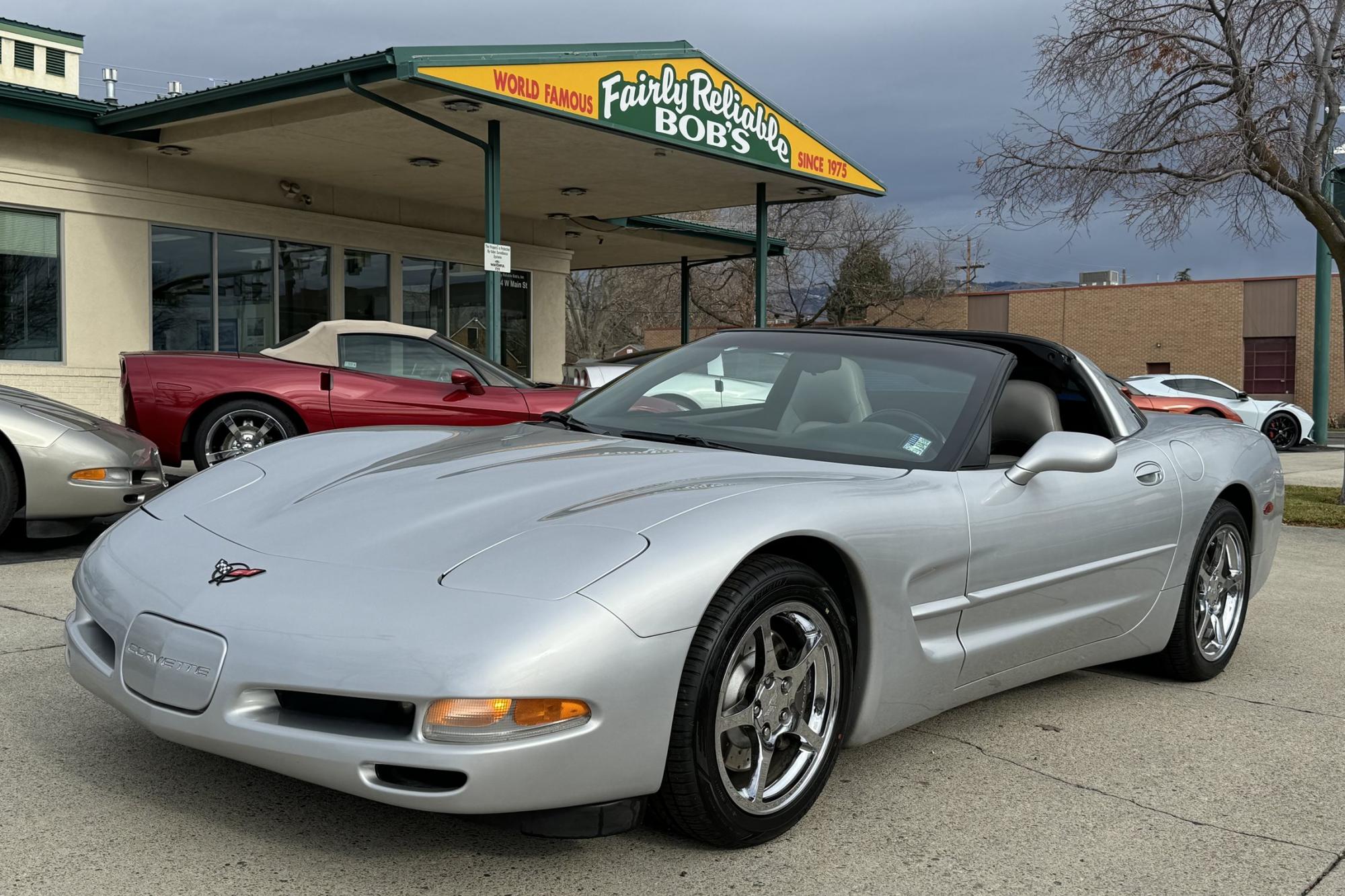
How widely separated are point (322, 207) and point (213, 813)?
15.2 m

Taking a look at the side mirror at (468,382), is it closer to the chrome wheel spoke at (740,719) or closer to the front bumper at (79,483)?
the front bumper at (79,483)

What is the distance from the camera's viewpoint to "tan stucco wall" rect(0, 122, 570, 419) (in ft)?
44.9

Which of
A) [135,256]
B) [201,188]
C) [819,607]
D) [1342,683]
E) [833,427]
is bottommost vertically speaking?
[1342,683]

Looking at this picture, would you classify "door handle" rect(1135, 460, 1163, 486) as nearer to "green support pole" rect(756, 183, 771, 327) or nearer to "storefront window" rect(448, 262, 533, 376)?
"green support pole" rect(756, 183, 771, 327)

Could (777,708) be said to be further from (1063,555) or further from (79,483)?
(79,483)

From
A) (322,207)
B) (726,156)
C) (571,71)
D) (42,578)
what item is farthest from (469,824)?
(322,207)

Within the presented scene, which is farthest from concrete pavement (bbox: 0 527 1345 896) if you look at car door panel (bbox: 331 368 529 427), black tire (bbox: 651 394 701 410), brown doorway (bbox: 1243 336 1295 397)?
brown doorway (bbox: 1243 336 1295 397)

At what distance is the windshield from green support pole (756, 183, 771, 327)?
1233cm

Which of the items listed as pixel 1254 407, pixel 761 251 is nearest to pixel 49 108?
pixel 761 251

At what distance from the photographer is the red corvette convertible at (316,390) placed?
9094 millimetres

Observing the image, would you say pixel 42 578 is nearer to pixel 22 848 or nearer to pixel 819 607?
pixel 22 848

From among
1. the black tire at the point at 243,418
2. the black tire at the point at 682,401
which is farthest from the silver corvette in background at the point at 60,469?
the black tire at the point at 682,401

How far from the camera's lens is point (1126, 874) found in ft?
9.07

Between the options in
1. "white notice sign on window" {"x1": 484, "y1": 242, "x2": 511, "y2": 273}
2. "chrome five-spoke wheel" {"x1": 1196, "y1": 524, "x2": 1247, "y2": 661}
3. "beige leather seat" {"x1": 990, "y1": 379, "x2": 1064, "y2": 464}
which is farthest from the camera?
"white notice sign on window" {"x1": 484, "y1": 242, "x2": 511, "y2": 273}
